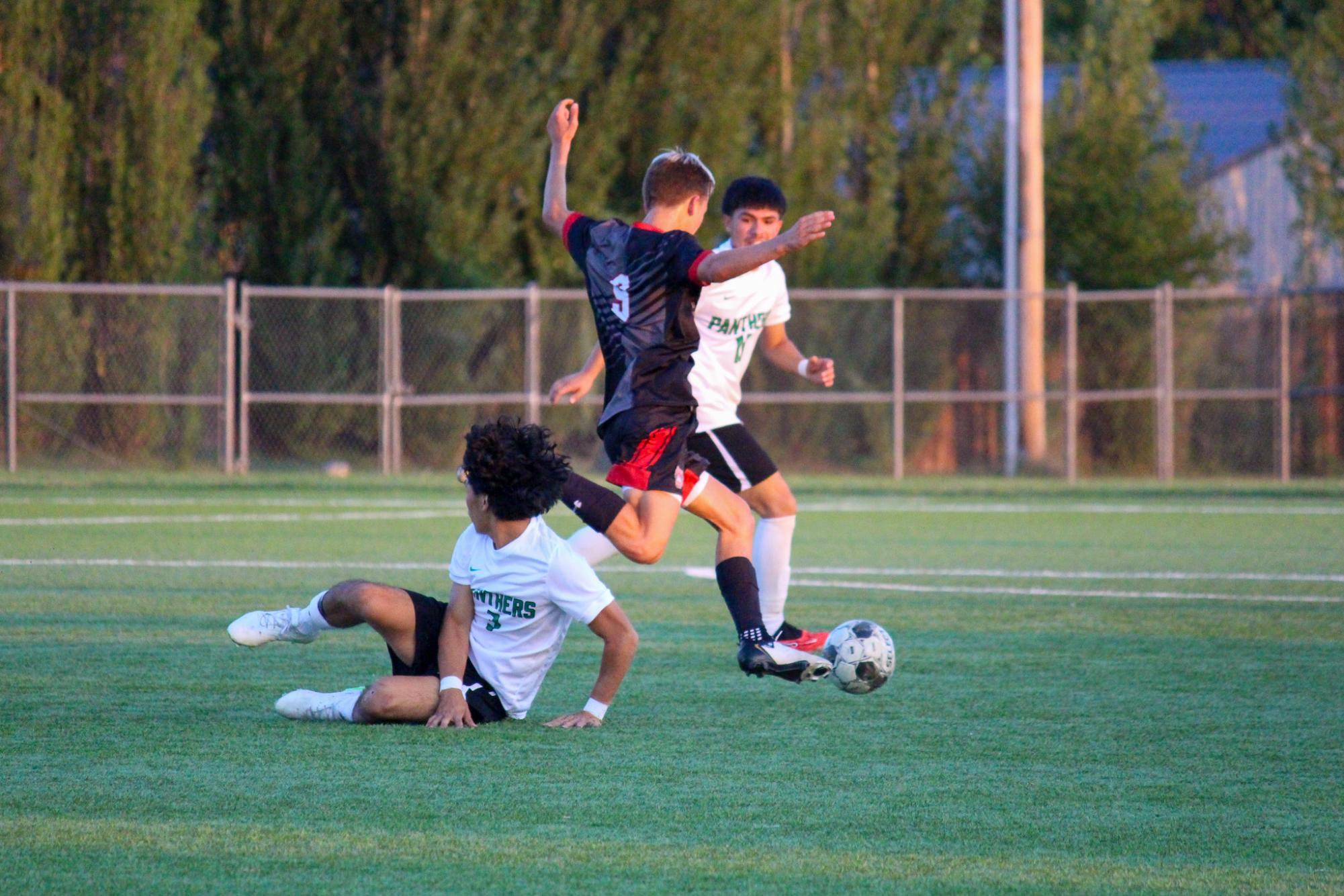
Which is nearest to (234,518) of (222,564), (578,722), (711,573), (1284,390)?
(222,564)

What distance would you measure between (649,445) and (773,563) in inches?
50.4

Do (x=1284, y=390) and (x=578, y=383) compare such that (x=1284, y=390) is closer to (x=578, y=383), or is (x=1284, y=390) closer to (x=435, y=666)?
(x=578, y=383)

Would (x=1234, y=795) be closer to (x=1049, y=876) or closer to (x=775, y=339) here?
(x=1049, y=876)

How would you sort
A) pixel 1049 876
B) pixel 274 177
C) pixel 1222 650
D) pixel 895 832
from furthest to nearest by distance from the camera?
pixel 274 177, pixel 1222 650, pixel 895 832, pixel 1049 876

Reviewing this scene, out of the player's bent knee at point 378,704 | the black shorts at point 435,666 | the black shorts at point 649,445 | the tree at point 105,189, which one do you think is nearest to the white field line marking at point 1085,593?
the black shorts at point 649,445

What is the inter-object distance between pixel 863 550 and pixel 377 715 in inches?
265

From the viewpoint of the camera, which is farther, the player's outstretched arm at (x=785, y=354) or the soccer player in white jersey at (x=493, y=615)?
the player's outstretched arm at (x=785, y=354)

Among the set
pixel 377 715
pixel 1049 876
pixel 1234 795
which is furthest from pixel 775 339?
pixel 1049 876

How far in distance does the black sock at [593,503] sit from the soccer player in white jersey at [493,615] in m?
0.79

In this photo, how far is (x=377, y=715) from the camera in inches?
223

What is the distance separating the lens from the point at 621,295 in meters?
6.45

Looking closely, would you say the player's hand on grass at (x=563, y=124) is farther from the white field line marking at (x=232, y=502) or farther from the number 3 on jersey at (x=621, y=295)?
the white field line marking at (x=232, y=502)

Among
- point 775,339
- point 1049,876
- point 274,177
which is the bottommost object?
point 1049,876

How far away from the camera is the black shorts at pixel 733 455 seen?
7566 millimetres
